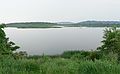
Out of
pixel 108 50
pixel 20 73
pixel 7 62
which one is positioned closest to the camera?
pixel 20 73

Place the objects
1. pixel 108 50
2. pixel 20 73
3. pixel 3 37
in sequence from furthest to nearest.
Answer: pixel 108 50
pixel 3 37
pixel 20 73

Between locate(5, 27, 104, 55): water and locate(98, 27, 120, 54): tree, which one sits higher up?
locate(98, 27, 120, 54): tree

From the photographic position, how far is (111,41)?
1466 cm

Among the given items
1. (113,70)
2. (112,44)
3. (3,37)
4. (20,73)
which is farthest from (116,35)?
(20,73)

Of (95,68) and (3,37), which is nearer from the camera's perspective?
(95,68)

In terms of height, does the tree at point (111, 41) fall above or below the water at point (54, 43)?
above

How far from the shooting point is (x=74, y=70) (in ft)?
20.9

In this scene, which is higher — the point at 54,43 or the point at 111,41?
the point at 111,41

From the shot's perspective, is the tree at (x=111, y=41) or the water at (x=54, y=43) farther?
the water at (x=54, y=43)

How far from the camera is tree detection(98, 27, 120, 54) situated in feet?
47.1

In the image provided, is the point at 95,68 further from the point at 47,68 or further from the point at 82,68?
the point at 47,68

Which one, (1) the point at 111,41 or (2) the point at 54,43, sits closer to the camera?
(1) the point at 111,41

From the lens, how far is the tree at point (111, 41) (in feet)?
47.1

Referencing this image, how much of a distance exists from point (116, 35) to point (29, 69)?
8633 millimetres
